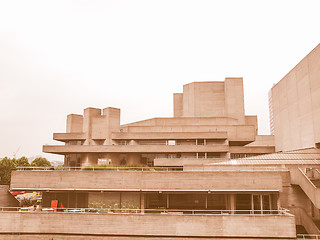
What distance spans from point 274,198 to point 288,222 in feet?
10.9

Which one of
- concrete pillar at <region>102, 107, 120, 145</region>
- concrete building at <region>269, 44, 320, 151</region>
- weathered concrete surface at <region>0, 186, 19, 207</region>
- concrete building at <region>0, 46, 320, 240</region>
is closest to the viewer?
concrete building at <region>0, 46, 320, 240</region>

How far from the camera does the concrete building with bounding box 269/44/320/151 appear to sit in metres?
38.5

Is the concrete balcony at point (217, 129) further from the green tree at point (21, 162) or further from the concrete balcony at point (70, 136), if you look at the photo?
the green tree at point (21, 162)

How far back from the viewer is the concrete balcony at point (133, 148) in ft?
165

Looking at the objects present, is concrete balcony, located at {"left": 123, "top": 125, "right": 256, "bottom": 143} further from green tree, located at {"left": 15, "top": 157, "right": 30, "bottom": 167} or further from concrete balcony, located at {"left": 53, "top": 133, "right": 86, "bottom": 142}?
Answer: green tree, located at {"left": 15, "top": 157, "right": 30, "bottom": 167}

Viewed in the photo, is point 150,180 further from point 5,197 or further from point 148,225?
point 5,197

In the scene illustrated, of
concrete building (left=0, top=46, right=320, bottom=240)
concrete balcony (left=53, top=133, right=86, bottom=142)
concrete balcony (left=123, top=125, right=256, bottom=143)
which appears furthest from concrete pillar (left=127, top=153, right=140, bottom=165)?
concrete building (left=0, top=46, right=320, bottom=240)

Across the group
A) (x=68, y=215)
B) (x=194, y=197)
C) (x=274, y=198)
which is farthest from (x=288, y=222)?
(x=68, y=215)

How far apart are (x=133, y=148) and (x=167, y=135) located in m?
7.45

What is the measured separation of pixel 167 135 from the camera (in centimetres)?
5416

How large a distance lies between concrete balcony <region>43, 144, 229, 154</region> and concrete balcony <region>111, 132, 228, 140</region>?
2.76 meters

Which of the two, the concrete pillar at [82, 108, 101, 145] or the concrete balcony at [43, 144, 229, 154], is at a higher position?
the concrete pillar at [82, 108, 101, 145]

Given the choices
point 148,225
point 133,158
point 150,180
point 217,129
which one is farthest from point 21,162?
point 148,225

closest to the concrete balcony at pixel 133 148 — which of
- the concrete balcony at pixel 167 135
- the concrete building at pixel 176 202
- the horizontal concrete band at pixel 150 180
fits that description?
the concrete balcony at pixel 167 135
